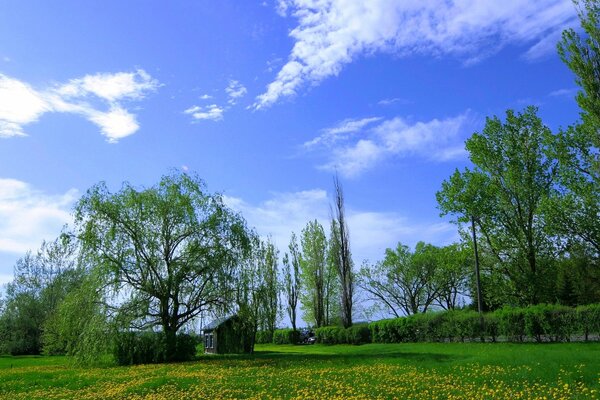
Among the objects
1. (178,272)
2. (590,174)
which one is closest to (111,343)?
(178,272)

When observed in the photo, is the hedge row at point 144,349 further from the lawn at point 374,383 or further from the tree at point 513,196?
the tree at point 513,196

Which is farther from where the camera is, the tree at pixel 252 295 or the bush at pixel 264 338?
the bush at pixel 264 338

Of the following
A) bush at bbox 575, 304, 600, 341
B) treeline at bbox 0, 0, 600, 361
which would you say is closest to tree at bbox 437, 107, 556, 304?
treeline at bbox 0, 0, 600, 361

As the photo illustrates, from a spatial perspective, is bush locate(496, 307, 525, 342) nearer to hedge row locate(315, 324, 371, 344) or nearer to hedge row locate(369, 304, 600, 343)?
hedge row locate(369, 304, 600, 343)

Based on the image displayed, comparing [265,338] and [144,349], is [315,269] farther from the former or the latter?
[144,349]

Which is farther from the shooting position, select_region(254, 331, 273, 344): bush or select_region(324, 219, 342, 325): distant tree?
select_region(324, 219, 342, 325): distant tree

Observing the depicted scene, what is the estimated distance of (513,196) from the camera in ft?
105

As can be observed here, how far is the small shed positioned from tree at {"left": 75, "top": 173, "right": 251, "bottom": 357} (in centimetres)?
219

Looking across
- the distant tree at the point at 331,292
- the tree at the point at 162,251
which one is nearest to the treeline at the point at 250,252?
the tree at the point at 162,251

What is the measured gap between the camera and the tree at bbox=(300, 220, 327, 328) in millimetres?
55062

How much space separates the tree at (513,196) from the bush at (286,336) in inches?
956

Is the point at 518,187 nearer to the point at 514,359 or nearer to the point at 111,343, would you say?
the point at 514,359

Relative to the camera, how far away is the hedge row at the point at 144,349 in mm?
22406

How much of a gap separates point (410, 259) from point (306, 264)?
14.0 m
